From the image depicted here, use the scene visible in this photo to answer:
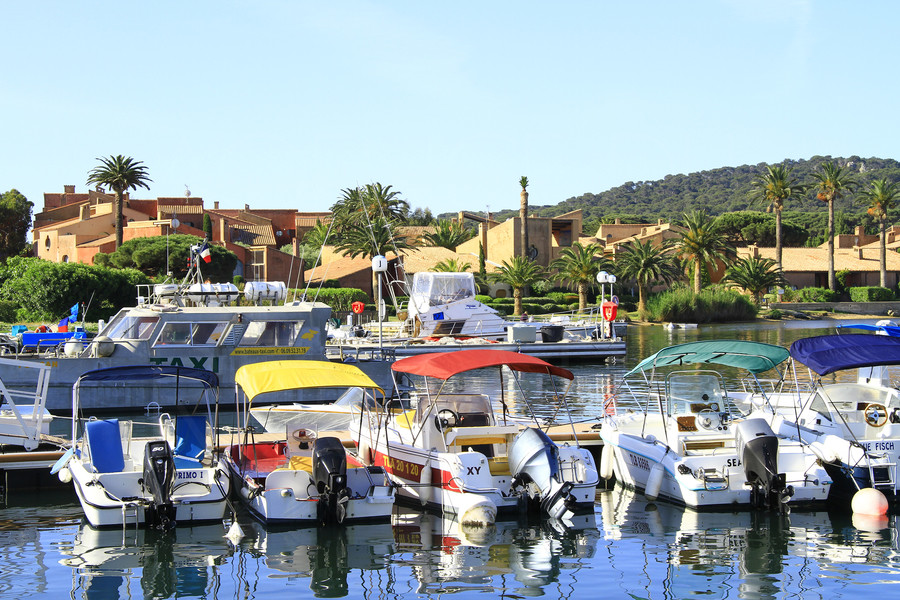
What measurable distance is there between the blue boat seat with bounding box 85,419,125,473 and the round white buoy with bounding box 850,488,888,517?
37.7 ft

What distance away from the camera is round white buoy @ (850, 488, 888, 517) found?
46.7 ft

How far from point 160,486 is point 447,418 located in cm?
480

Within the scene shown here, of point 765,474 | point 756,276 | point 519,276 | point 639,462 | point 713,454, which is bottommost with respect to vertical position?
point 639,462

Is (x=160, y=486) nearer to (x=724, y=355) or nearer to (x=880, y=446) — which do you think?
(x=724, y=355)

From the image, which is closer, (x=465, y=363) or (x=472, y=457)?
(x=472, y=457)

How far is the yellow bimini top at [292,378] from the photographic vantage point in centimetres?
1452

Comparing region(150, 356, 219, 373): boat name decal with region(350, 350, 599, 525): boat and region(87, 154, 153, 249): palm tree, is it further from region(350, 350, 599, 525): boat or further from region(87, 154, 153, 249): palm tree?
region(87, 154, 153, 249): palm tree

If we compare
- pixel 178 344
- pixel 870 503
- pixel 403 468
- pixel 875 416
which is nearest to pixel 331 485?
pixel 403 468

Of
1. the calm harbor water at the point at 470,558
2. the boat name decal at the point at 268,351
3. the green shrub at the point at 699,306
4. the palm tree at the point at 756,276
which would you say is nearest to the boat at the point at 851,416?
the calm harbor water at the point at 470,558

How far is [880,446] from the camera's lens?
576 inches

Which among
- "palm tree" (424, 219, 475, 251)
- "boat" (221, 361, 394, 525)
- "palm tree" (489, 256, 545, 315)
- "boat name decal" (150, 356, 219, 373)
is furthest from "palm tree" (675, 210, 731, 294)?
"boat" (221, 361, 394, 525)

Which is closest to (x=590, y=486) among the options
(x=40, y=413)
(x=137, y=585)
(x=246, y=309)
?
(x=137, y=585)

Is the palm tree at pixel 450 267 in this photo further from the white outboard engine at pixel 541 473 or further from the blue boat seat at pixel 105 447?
the blue boat seat at pixel 105 447

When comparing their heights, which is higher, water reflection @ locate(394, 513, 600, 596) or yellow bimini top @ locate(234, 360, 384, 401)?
yellow bimini top @ locate(234, 360, 384, 401)
